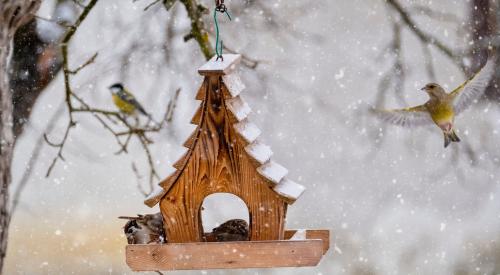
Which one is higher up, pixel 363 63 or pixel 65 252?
pixel 363 63

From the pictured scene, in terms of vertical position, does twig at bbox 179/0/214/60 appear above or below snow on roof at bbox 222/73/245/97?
above

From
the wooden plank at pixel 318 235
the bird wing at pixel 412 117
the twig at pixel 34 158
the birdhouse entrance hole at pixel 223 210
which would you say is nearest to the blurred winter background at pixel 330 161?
the birdhouse entrance hole at pixel 223 210

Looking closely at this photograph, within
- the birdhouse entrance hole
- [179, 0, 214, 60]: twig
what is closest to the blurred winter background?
the birdhouse entrance hole

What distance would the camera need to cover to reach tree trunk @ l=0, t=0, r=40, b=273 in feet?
12.1

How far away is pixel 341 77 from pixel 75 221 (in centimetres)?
230

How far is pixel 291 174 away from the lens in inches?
243

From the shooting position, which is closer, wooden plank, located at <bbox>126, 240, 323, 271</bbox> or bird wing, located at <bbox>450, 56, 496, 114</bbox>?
wooden plank, located at <bbox>126, 240, 323, 271</bbox>

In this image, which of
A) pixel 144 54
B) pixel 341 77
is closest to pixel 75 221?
pixel 144 54

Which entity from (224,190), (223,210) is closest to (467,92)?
(224,190)

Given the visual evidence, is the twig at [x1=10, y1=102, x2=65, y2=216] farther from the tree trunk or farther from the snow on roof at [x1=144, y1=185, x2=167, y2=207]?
the snow on roof at [x1=144, y1=185, x2=167, y2=207]

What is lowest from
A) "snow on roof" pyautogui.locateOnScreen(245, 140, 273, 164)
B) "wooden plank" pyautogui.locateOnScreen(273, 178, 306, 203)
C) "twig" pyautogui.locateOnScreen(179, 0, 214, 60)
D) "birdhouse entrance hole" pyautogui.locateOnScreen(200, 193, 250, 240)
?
"wooden plank" pyautogui.locateOnScreen(273, 178, 306, 203)

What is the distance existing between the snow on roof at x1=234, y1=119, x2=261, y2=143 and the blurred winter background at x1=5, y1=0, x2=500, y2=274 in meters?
3.15

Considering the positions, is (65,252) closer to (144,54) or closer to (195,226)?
(144,54)

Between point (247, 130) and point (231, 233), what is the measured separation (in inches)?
14.6
